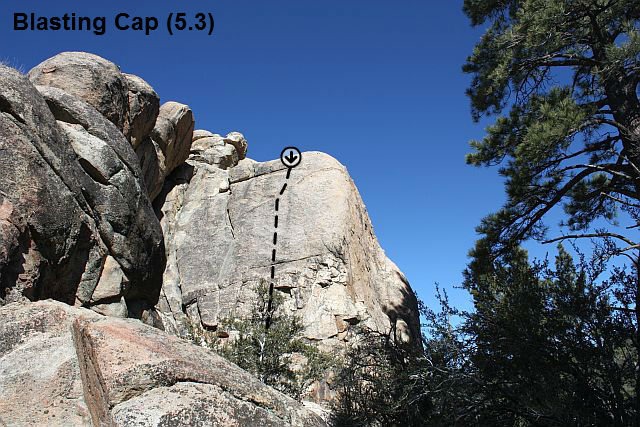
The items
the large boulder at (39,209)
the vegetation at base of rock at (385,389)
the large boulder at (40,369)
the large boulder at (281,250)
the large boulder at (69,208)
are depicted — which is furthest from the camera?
the large boulder at (281,250)

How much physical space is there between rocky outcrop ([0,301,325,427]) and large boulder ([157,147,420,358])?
1141 centimetres

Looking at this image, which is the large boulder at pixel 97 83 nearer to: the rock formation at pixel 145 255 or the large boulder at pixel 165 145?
the rock formation at pixel 145 255

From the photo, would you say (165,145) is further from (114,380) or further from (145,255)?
(114,380)

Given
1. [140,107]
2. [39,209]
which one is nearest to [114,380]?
[39,209]

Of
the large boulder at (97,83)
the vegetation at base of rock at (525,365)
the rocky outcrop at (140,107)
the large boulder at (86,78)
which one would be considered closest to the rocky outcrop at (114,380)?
the vegetation at base of rock at (525,365)

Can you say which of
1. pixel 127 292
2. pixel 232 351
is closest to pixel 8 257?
pixel 127 292

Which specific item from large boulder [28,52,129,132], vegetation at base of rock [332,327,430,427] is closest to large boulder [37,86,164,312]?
large boulder [28,52,129,132]

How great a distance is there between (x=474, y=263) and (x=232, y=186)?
14.7 m

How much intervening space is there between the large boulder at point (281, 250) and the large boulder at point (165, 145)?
62.5 inches

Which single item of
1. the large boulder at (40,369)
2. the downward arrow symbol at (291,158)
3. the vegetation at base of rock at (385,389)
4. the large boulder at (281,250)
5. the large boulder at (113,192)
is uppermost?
the downward arrow symbol at (291,158)

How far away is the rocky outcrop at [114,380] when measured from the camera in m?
3.83

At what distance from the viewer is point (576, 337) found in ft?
22.7

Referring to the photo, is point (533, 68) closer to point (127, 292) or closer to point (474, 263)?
point (474, 263)

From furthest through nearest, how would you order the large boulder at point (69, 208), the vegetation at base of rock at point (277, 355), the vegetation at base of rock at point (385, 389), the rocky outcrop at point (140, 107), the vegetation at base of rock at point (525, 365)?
the rocky outcrop at point (140, 107) → the vegetation at base of rock at point (277, 355) → the large boulder at point (69, 208) → the vegetation at base of rock at point (385, 389) → the vegetation at base of rock at point (525, 365)
